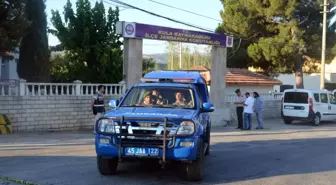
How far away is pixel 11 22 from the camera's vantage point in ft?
51.1

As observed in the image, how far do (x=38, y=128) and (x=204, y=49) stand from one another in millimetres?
39061

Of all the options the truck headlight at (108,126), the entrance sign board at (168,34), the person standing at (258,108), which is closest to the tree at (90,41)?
the entrance sign board at (168,34)

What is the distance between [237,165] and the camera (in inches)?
384

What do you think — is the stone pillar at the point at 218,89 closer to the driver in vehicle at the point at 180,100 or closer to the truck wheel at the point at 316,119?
the truck wheel at the point at 316,119

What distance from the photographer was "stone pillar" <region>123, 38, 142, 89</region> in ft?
59.2

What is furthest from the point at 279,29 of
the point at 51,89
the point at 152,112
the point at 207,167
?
the point at 152,112

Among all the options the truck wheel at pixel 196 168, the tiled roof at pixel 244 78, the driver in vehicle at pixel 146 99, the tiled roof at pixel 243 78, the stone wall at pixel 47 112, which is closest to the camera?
the truck wheel at pixel 196 168

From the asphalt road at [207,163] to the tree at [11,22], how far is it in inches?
143

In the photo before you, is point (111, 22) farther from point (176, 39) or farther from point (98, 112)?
point (98, 112)

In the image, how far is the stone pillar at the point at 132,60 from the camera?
18.0 meters

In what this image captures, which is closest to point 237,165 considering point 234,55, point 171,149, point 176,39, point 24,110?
point 171,149

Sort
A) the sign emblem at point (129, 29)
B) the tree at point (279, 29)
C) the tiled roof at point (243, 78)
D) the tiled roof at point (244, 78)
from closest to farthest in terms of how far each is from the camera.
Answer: the sign emblem at point (129, 29)
the tiled roof at point (243, 78)
the tiled roof at point (244, 78)
the tree at point (279, 29)

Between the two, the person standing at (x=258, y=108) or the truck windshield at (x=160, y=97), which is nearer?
the truck windshield at (x=160, y=97)

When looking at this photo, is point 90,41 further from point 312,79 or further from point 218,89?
point 312,79
